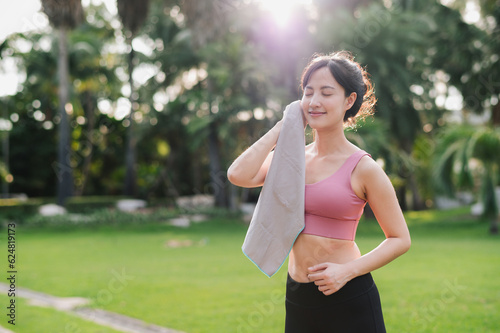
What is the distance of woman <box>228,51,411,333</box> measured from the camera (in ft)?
6.26

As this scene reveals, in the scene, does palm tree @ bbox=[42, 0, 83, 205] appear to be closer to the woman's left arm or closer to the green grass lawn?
the green grass lawn

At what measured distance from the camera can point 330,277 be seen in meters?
1.88

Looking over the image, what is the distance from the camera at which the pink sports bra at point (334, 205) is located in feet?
6.25

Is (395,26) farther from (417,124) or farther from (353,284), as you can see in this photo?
(353,284)

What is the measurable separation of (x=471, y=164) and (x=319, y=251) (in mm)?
13075

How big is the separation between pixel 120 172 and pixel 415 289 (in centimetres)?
2649


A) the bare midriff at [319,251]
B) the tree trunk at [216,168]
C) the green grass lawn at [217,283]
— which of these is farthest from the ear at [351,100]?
the tree trunk at [216,168]

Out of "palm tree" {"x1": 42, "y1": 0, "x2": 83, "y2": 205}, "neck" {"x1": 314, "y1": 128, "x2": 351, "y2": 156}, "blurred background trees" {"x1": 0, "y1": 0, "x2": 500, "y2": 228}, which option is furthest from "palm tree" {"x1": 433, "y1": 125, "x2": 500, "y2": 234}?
"palm tree" {"x1": 42, "y1": 0, "x2": 83, "y2": 205}

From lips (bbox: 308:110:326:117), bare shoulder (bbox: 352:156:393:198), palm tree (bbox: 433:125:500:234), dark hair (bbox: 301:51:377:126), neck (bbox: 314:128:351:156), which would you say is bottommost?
palm tree (bbox: 433:125:500:234)

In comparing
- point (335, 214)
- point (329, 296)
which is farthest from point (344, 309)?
point (335, 214)

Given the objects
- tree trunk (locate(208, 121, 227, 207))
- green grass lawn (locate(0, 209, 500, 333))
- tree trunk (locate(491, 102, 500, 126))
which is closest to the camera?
green grass lawn (locate(0, 209, 500, 333))

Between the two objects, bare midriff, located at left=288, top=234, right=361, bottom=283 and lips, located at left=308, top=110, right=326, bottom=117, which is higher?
lips, located at left=308, top=110, right=326, bottom=117

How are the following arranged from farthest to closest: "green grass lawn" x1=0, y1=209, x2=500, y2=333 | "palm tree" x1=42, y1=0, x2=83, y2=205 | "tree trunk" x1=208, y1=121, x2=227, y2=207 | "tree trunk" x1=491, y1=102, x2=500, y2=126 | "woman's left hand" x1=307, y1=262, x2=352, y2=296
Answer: "tree trunk" x1=208, y1=121, x2=227, y2=207 → "tree trunk" x1=491, y1=102, x2=500, y2=126 → "palm tree" x1=42, y1=0, x2=83, y2=205 → "green grass lawn" x1=0, y1=209, x2=500, y2=333 → "woman's left hand" x1=307, y1=262, x2=352, y2=296

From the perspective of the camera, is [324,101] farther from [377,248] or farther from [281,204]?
[377,248]
